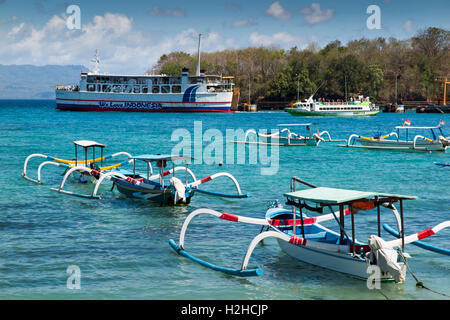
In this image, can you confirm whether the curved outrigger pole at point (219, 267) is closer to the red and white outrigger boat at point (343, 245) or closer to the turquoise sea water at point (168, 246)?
the red and white outrigger boat at point (343, 245)

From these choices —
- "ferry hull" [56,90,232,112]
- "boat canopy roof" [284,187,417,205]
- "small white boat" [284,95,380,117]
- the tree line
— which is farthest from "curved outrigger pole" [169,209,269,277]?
the tree line

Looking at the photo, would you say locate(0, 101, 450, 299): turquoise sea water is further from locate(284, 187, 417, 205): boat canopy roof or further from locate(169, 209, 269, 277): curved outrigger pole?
locate(284, 187, 417, 205): boat canopy roof

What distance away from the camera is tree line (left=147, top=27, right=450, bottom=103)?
12838cm

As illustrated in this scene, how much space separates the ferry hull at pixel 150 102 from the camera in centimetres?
11044

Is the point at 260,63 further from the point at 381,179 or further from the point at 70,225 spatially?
the point at 70,225

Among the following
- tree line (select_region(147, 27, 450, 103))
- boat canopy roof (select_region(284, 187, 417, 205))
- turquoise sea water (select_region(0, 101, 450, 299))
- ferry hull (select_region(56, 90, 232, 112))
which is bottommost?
turquoise sea water (select_region(0, 101, 450, 299))

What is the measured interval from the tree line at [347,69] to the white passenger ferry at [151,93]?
25.9m

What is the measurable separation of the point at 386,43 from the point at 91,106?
8302 centimetres

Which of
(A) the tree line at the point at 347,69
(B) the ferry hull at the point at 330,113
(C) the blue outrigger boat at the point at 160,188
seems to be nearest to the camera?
(C) the blue outrigger boat at the point at 160,188

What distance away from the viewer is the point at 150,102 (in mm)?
112188

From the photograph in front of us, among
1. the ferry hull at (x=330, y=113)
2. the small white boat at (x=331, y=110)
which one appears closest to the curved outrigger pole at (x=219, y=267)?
the ferry hull at (x=330, y=113)

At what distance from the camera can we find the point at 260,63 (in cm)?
15175
